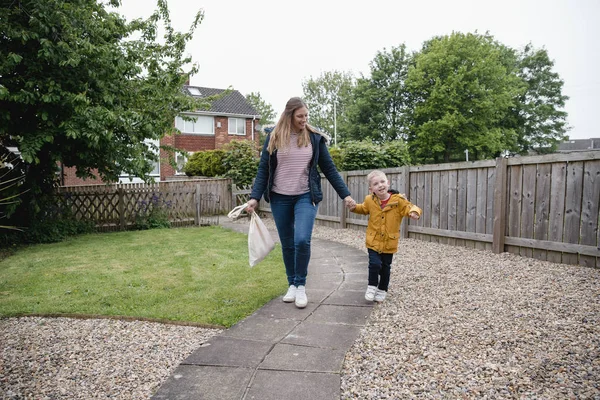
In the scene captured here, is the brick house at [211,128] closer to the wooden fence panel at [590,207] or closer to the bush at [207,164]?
the bush at [207,164]

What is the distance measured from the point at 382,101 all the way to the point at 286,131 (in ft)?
108

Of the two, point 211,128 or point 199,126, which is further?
point 211,128

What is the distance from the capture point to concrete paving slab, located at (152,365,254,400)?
2.16m

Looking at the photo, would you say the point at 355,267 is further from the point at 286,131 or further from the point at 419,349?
the point at 419,349

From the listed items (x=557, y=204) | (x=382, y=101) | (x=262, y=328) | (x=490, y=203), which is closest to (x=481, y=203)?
(x=490, y=203)

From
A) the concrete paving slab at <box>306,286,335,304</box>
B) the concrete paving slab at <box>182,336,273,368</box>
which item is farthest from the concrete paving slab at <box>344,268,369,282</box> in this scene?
the concrete paving slab at <box>182,336,273,368</box>

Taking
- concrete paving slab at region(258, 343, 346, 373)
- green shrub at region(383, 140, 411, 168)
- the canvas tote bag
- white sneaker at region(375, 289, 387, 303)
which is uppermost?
green shrub at region(383, 140, 411, 168)

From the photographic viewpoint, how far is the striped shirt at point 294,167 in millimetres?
3613

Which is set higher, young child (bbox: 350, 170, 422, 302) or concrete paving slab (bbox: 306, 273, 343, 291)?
young child (bbox: 350, 170, 422, 302)

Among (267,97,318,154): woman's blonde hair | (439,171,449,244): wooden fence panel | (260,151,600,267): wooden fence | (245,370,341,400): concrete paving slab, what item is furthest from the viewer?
(439,171,449,244): wooden fence panel

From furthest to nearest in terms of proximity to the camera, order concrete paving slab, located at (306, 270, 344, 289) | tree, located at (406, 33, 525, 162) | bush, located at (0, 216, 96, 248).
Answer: tree, located at (406, 33, 525, 162) → bush, located at (0, 216, 96, 248) → concrete paving slab, located at (306, 270, 344, 289)

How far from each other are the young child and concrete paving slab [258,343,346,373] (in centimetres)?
131

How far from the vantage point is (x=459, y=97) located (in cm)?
2986

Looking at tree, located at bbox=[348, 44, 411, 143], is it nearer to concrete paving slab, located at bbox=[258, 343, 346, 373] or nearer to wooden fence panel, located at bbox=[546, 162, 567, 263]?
wooden fence panel, located at bbox=[546, 162, 567, 263]
